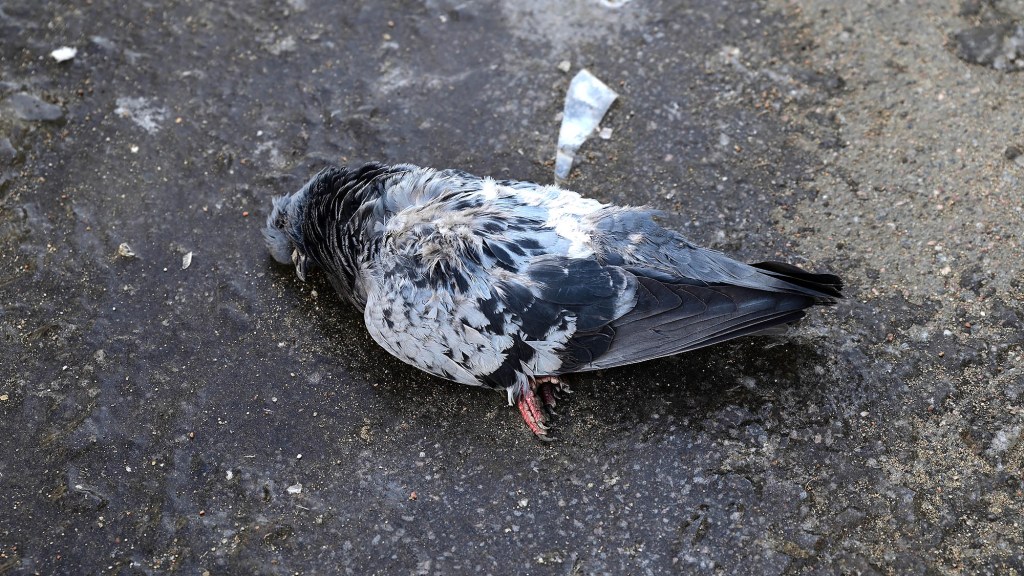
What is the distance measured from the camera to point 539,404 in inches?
149

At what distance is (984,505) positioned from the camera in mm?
3383

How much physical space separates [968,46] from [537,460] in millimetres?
3521

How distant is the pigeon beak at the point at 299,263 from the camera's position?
14.1 feet

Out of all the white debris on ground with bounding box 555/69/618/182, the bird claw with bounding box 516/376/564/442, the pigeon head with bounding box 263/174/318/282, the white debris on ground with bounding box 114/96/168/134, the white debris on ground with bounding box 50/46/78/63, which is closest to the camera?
the bird claw with bounding box 516/376/564/442

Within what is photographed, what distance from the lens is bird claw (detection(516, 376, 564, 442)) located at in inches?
147

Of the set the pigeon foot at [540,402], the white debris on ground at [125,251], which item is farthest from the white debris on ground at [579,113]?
the white debris on ground at [125,251]

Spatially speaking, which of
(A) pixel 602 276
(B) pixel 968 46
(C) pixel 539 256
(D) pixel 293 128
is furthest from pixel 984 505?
(D) pixel 293 128

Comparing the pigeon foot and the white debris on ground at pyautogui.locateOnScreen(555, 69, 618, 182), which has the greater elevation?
the white debris on ground at pyautogui.locateOnScreen(555, 69, 618, 182)

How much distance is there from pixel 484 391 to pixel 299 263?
119 cm

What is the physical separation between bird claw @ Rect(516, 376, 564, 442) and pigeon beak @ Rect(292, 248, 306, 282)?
4.48ft

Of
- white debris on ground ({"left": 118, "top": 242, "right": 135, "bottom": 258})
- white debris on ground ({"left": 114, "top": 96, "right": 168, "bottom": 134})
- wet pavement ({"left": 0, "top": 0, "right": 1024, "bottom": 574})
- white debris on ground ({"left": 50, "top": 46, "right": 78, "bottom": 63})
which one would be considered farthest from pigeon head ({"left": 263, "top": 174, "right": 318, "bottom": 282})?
white debris on ground ({"left": 50, "top": 46, "right": 78, "bottom": 63})

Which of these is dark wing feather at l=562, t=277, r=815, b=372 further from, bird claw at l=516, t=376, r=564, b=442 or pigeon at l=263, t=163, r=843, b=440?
bird claw at l=516, t=376, r=564, b=442

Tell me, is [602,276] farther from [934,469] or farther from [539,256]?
[934,469]

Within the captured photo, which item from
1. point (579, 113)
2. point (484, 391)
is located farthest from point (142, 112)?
point (484, 391)
